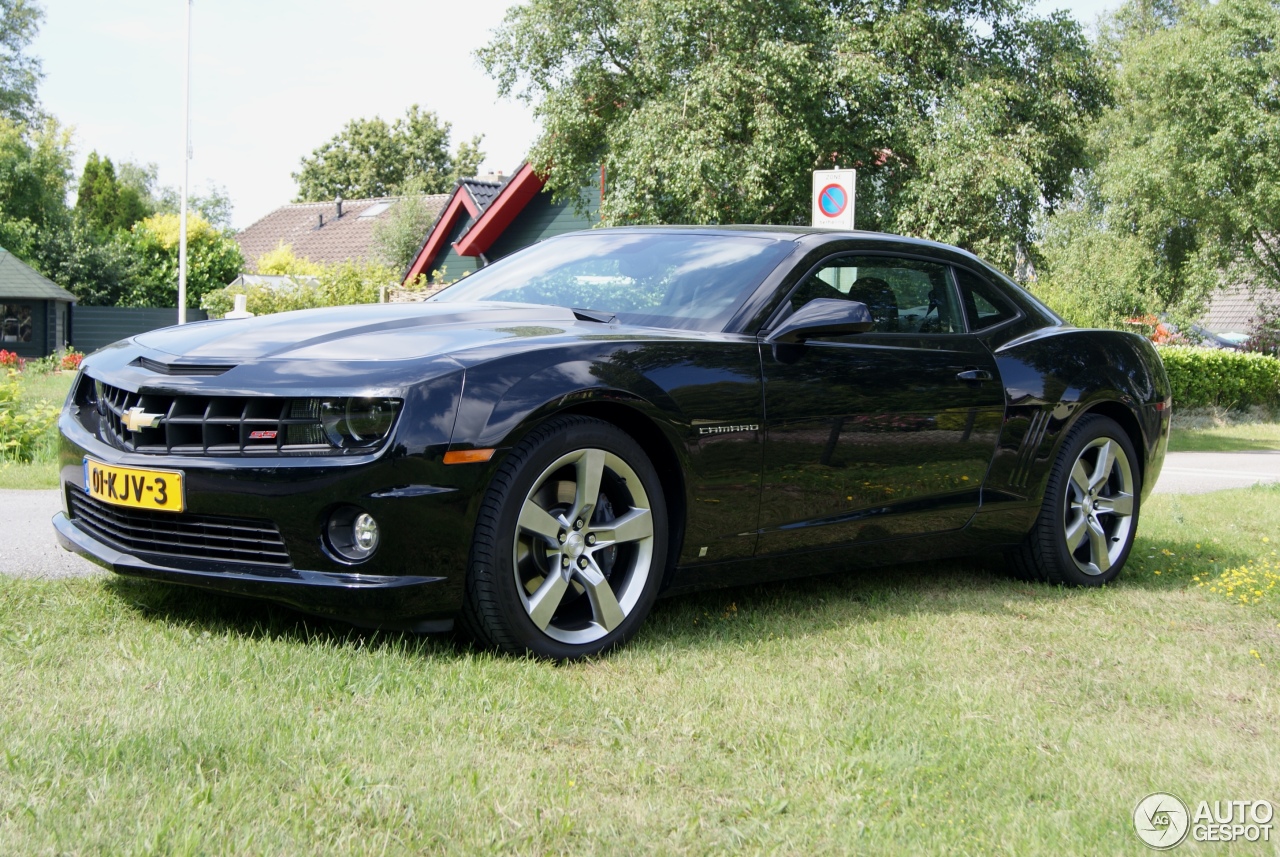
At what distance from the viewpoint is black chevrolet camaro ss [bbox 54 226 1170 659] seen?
3549 mm

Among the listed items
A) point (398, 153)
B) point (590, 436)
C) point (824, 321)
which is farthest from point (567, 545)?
point (398, 153)

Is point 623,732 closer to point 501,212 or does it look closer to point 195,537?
point 195,537

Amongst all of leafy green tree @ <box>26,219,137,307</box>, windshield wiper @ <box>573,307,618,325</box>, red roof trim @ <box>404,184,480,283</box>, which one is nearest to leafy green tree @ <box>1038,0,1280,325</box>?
red roof trim @ <box>404,184,480,283</box>

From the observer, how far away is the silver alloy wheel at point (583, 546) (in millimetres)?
3797

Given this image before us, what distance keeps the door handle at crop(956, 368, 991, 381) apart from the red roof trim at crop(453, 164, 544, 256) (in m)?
22.1

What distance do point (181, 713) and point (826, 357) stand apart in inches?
97.3

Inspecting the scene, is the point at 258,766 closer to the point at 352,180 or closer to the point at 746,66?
the point at 746,66

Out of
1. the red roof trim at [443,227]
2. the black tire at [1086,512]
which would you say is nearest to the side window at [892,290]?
the black tire at [1086,512]

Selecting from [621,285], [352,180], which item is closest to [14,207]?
[352,180]

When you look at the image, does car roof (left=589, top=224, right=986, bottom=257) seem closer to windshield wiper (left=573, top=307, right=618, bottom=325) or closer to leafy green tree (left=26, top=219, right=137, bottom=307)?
windshield wiper (left=573, top=307, right=618, bottom=325)

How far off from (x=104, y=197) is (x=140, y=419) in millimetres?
54914

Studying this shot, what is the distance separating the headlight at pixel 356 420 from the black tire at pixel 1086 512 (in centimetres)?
317

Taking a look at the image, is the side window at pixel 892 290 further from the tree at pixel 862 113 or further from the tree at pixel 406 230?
the tree at pixel 406 230

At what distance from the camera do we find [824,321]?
4.34 meters
